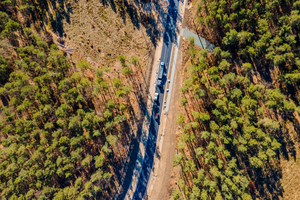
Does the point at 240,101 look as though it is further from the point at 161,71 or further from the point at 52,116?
the point at 52,116

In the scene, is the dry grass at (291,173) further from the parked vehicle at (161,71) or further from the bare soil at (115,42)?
the bare soil at (115,42)

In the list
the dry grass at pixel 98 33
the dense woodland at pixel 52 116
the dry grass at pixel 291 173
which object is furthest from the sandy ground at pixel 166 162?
the dry grass at pixel 291 173

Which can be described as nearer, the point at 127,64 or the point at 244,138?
the point at 244,138

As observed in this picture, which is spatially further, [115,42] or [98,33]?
[98,33]

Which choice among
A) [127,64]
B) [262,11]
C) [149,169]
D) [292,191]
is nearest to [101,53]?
A: [127,64]

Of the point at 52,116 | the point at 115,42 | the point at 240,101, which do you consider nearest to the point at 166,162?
the point at 240,101

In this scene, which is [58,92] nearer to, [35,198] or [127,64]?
[127,64]
